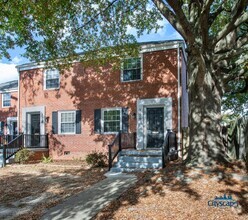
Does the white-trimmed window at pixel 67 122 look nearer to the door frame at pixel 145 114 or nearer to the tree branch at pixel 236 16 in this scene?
the door frame at pixel 145 114

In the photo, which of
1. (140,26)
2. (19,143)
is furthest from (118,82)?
(19,143)

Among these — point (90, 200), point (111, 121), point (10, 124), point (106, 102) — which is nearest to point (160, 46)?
point (106, 102)

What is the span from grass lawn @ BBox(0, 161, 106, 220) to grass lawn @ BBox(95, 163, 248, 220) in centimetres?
185

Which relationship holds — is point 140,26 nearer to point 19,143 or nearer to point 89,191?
point 89,191

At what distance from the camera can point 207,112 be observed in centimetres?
802

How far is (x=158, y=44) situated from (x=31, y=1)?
6.50 m

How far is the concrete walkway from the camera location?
209 inches

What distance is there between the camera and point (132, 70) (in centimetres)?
1341

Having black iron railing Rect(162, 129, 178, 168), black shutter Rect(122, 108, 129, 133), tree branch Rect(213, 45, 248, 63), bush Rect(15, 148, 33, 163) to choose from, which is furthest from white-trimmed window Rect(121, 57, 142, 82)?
bush Rect(15, 148, 33, 163)

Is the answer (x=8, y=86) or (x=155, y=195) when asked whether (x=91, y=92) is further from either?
(x=8, y=86)

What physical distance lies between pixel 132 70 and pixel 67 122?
4902 millimetres

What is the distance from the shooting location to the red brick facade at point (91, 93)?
1263 centimetres

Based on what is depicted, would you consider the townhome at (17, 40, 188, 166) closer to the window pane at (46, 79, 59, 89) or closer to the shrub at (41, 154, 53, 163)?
the window pane at (46, 79, 59, 89)

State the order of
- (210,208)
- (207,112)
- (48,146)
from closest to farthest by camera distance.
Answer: (210,208) < (207,112) < (48,146)
